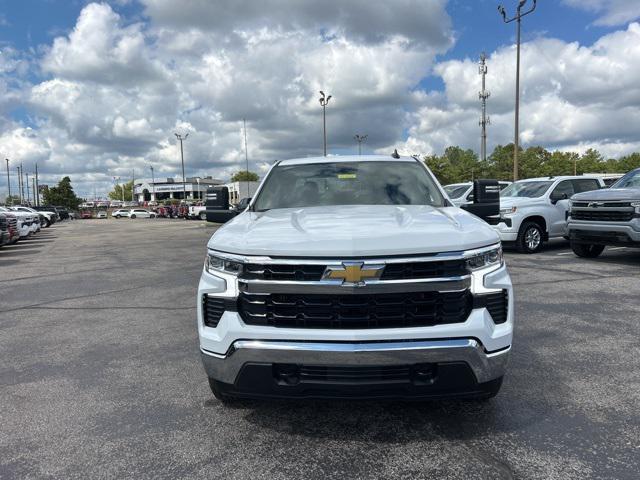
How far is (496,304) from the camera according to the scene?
2900 mm

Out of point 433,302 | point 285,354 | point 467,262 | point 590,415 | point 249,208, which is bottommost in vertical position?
point 590,415

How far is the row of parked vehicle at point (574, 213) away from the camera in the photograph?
923 cm

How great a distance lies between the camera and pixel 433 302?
2781mm

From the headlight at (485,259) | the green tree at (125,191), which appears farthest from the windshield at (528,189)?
the green tree at (125,191)

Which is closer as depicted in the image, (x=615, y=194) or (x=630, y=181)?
(x=615, y=194)

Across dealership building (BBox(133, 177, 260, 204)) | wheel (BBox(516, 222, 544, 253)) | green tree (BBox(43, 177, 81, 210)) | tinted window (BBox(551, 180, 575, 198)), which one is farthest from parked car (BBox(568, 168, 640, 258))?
dealership building (BBox(133, 177, 260, 204))

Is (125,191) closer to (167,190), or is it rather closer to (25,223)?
(167,190)

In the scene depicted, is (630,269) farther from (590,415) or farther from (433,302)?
(433,302)

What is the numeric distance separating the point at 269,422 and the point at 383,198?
2057 millimetres

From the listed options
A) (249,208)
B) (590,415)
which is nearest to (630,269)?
(590,415)

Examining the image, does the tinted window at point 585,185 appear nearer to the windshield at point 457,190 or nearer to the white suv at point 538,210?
the white suv at point 538,210

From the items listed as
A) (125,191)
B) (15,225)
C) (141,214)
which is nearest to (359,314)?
(15,225)

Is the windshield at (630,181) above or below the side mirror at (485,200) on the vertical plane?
above

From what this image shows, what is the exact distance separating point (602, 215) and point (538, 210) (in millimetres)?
2342
